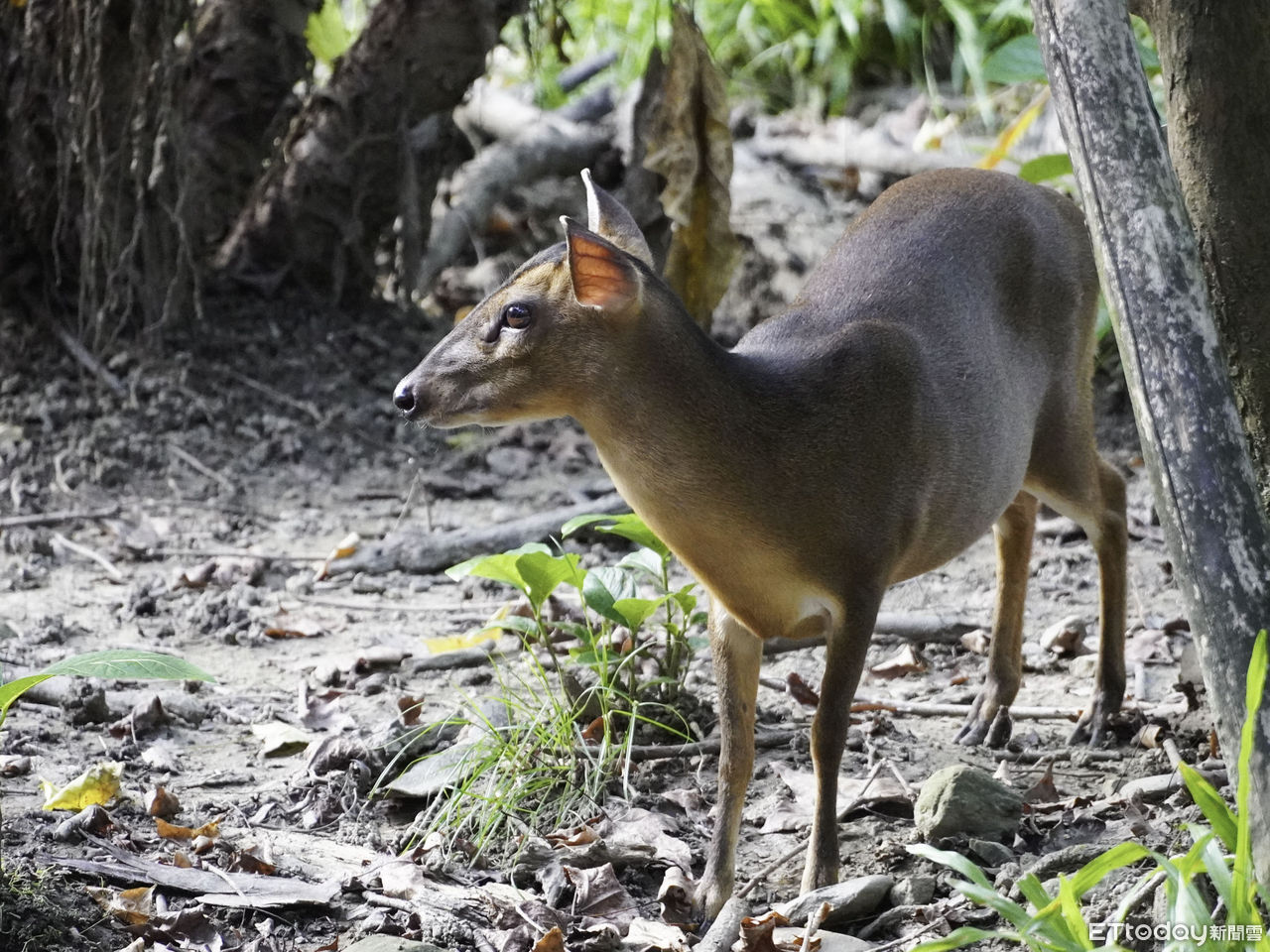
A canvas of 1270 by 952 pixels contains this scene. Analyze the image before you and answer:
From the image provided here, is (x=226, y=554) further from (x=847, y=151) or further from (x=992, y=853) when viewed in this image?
(x=847, y=151)

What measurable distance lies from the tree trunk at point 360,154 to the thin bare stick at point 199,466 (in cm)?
125

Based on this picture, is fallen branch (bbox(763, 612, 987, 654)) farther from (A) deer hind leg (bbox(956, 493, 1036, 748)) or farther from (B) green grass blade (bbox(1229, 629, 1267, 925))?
(B) green grass blade (bbox(1229, 629, 1267, 925))

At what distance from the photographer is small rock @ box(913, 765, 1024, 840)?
363 centimetres

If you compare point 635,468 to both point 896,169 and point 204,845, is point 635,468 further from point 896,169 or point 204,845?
point 896,169

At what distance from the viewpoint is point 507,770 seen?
3811 mm

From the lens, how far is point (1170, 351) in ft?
9.49

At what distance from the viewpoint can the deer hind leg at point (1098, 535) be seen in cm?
439

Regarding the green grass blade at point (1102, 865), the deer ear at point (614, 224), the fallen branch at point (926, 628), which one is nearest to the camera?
the green grass blade at point (1102, 865)

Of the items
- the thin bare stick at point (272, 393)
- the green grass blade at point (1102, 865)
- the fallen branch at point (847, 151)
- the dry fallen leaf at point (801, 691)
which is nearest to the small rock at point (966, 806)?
the dry fallen leaf at point (801, 691)

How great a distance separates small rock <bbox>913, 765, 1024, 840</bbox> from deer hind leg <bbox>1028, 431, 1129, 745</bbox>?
0.76 metres

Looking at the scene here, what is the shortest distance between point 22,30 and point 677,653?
4171 millimetres

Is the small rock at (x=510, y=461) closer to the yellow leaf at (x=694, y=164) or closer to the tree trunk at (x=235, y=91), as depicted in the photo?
the yellow leaf at (x=694, y=164)

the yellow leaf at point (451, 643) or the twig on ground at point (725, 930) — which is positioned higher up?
the yellow leaf at point (451, 643)

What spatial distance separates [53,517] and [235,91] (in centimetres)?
231
